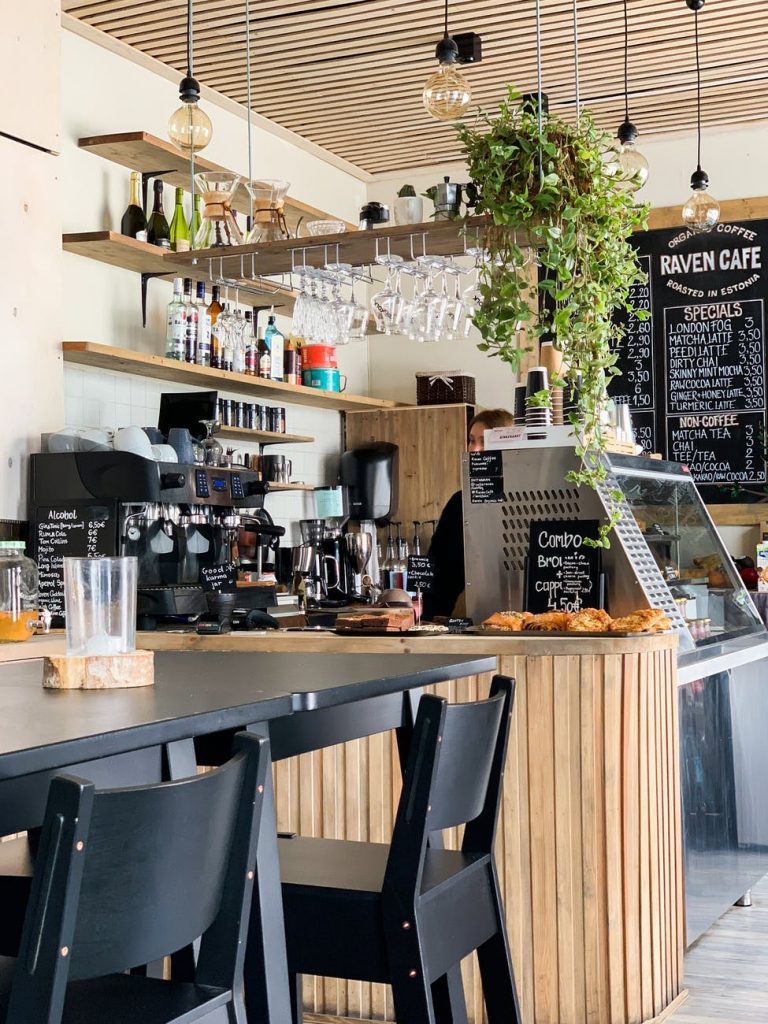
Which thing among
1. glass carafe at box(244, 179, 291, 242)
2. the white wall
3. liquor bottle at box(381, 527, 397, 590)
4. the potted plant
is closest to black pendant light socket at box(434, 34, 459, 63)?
the potted plant

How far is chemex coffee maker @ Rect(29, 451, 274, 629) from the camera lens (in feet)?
15.0

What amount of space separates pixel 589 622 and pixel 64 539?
209cm

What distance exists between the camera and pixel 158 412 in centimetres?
604

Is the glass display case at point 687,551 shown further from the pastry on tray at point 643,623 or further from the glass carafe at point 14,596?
the glass carafe at point 14,596

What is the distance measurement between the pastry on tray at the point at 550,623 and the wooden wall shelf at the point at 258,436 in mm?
3045

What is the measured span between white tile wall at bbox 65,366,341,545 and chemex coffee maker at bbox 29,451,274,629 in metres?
0.79

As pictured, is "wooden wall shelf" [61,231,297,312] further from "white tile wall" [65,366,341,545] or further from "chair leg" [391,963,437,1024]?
"chair leg" [391,963,437,1024]

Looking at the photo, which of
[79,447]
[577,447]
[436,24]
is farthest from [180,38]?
[577,447]

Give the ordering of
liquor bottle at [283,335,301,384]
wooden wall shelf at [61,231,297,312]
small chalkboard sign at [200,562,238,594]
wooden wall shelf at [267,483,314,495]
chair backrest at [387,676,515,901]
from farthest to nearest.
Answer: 1. liquor bottle at [283,335,301,384]
2. wooden wall shelf at [267,483,314,495]
3. wooden wall shelf at [61,231,297,312]
4. small chalkboard sign at [200,562,238,594]
5. chair backrest at [387,676,515,901]

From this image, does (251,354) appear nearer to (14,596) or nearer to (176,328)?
(176,328)

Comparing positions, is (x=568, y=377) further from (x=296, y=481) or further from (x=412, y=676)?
(x=296, y=481)

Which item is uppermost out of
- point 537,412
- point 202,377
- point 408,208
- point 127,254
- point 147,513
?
point 127,254

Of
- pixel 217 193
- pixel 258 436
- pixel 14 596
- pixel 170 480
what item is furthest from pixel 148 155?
pixel 14 596

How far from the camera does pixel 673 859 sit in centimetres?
335
